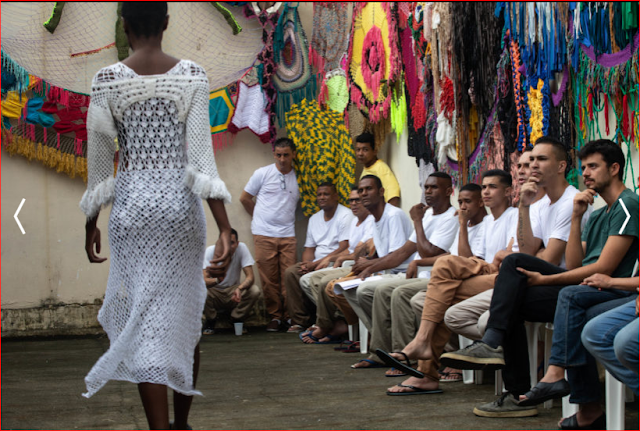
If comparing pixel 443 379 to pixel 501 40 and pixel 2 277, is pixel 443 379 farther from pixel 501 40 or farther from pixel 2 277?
pixel 2 277

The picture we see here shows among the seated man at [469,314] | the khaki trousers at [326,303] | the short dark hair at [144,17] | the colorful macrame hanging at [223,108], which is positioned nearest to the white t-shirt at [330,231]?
the khaki trousers at [326,303]

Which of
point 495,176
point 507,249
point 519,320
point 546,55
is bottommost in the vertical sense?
point 519,320

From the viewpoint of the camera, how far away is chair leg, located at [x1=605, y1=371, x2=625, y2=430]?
11.4 ft

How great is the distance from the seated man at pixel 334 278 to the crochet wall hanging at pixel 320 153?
0.78 metres

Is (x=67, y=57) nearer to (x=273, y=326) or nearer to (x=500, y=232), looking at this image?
(x=273, y=326)

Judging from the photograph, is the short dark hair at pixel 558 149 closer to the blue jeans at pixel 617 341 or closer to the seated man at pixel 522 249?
the seated man at pixel 522 249

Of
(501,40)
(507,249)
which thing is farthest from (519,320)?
(501,40)

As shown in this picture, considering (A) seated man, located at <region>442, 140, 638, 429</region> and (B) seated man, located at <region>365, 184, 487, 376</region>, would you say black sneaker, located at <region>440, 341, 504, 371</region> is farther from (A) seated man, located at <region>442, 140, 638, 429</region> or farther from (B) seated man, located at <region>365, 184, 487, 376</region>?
(B) seated man, located at <region>365, 184, 487, 376</region>

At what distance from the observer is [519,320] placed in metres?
4.11

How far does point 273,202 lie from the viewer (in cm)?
840

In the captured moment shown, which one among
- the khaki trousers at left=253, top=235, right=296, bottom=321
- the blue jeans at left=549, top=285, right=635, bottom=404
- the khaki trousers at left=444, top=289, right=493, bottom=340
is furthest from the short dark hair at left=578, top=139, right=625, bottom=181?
the khaki trousers at left=253, top=235, right=296, bottom=321

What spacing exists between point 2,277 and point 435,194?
437 centimetres

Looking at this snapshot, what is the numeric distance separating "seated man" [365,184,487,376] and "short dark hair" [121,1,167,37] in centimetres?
278

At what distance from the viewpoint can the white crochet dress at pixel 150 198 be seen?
299 cm
